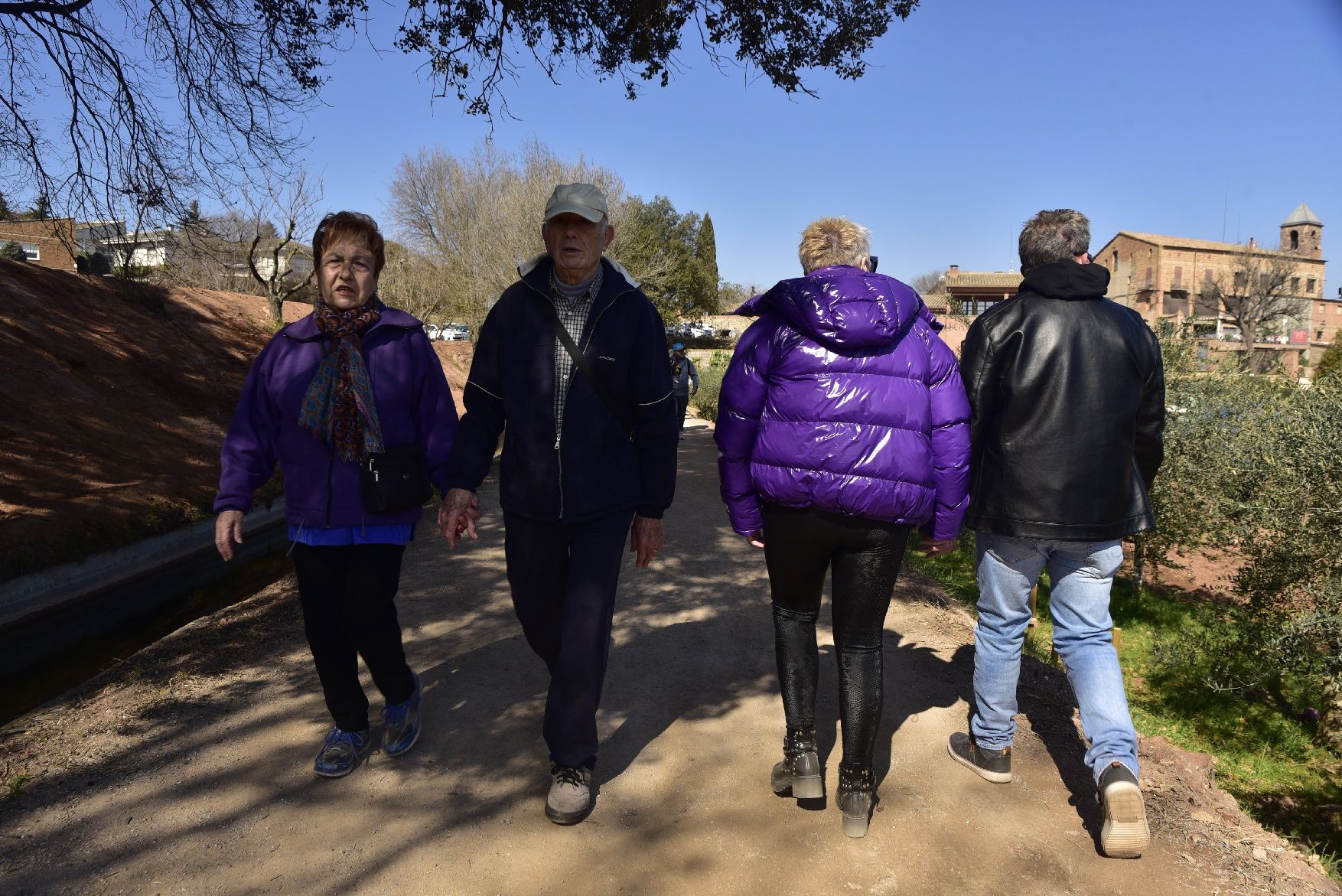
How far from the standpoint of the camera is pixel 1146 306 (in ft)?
213

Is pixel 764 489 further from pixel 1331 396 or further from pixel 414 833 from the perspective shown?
pixel 1331 396

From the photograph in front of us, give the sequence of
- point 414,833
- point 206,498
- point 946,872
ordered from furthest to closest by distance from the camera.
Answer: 1. point 206,498
2. point 414,833
3. point 946,872

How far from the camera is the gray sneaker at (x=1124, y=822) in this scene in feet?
7.97

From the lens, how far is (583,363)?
2.75 meters

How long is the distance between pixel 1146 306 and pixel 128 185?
236 ft

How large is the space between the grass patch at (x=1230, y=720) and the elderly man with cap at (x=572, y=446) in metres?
2.53

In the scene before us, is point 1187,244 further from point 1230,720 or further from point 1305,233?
point 1230,720

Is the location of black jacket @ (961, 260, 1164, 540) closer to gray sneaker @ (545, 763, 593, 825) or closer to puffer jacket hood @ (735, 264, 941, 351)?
puffer jacket hood @ (735, 264, 941, 351)

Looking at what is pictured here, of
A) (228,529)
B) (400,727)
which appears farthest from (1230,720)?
(228,529)

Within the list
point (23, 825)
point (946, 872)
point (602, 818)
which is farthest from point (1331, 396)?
point (23, 825)

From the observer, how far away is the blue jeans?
2607 millimetres

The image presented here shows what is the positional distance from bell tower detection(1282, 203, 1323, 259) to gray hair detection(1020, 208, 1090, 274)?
91375 millimetres

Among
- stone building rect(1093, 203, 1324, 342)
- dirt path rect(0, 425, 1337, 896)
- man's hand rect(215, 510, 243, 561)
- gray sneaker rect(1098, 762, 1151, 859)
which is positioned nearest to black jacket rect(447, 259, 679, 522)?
man's hand rect(215, 510, 243, 561)

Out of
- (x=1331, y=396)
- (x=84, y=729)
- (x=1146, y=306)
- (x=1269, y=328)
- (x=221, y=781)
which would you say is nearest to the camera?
(x=221, y=781)
